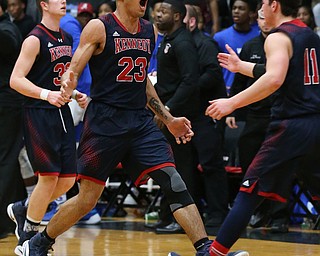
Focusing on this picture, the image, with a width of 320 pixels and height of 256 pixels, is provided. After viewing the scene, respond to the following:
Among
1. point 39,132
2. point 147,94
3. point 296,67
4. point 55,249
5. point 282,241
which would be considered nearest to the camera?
point 296,67

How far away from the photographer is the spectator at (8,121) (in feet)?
29.4

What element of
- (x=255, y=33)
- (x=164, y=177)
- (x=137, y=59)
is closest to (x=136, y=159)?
(x=164, y=177)

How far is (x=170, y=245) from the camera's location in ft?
28.1

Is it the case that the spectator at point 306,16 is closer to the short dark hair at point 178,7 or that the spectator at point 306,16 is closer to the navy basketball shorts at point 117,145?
the short dark hair at point 178,7

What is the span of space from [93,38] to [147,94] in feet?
2.52

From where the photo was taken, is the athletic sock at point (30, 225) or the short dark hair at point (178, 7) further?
the short dark hair at point (178, 7)

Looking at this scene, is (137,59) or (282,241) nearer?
(137,59)

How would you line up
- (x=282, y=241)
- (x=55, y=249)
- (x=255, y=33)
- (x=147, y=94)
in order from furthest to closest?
(x=255, y=33)
(x=282, y=241)
(x=55, y=249)
(x=147, y=94)

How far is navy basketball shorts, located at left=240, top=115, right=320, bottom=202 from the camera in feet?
20.2

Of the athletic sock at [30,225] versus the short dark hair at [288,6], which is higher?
the short dark hair at [288,6]

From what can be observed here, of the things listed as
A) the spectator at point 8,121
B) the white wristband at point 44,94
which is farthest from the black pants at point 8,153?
the white wristband at point 44,94

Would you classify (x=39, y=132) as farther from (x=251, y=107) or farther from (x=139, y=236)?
(x=251, y=107)

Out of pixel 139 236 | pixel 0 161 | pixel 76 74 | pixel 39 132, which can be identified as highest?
pixel 76 74

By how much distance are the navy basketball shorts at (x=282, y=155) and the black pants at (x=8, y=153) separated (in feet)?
12.3
